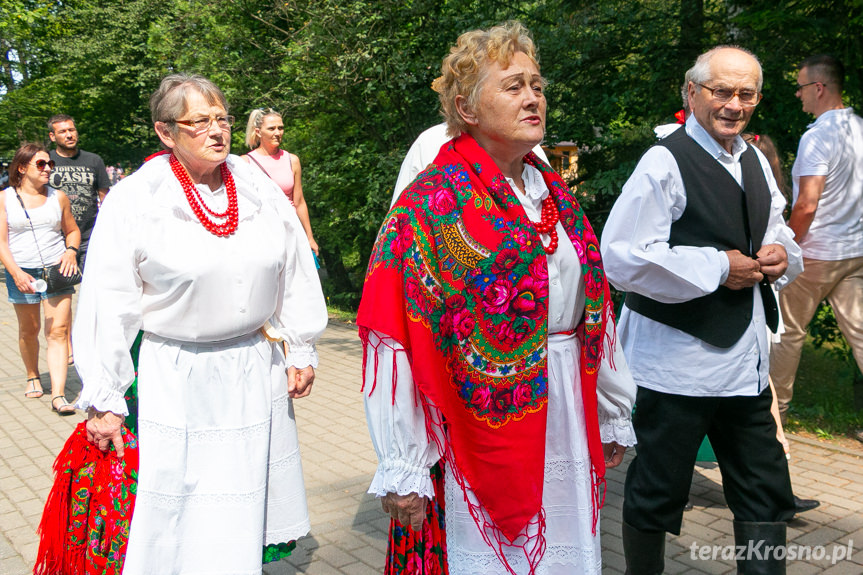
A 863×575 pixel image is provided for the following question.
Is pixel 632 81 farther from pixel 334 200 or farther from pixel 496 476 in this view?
pixel 496 476

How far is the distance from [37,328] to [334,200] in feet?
20.0

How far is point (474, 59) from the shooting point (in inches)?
98.9

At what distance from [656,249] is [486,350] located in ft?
3.45

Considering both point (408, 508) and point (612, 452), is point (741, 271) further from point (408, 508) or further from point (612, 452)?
point (408, 508)

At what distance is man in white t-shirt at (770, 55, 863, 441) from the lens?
205 inches

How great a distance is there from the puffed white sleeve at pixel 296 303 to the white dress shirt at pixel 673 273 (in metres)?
1.26

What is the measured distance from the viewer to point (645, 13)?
793 centimetres

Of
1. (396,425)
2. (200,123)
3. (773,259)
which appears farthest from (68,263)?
(773,259)

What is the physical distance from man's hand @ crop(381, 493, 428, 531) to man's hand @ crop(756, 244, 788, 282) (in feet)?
5.51

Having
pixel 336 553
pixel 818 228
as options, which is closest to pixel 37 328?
pixel 336 553

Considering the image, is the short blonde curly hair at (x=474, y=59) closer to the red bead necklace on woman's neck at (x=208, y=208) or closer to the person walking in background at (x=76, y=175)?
the red bead necklace on woman's neck at (x=208, y=208)

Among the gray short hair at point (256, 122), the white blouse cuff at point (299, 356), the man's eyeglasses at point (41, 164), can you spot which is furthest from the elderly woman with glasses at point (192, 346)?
the gray short hair at point (256, 122)

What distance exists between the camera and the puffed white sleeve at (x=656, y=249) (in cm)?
304

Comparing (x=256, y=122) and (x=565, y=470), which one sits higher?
(x=256, y=122)
